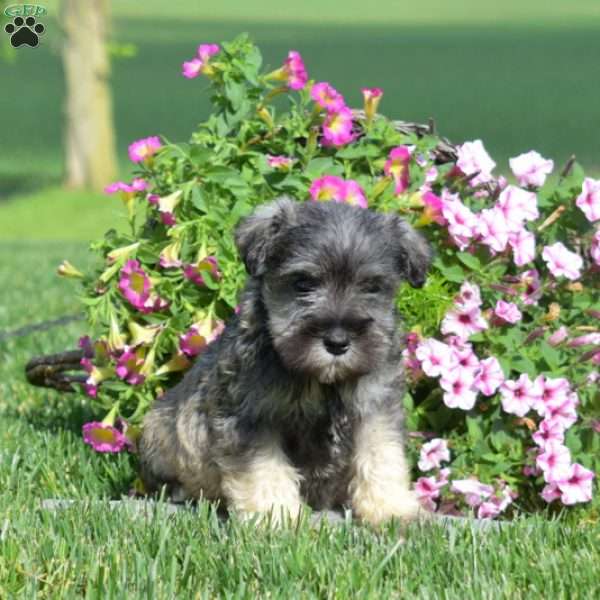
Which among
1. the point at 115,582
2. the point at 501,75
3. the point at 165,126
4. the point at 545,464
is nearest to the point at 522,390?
the point at 545,464

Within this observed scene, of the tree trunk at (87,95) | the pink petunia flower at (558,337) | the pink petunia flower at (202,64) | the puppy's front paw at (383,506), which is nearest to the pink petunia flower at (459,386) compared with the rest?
the pink petunia flower at (558,337)

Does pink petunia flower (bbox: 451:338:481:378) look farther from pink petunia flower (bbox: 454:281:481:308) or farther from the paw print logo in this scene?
the paw print logo

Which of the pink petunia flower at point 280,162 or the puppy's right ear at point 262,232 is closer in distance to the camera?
the puppy's right ear at point 262,232

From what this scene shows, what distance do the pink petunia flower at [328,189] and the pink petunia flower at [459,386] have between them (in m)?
0.87

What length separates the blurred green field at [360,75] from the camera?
2578 centimetres

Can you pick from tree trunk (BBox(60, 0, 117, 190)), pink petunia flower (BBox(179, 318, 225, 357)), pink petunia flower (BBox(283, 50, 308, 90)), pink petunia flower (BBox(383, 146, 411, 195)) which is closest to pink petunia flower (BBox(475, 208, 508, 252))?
pink petunia flower (BBox(383, 146, 411, 195))

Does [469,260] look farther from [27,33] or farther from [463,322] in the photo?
[27,33]

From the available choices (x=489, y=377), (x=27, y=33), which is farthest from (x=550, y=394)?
(x=27, y=33)

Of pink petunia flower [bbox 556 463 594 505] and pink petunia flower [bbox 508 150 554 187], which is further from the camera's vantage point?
pink petunia flower [bbox 508 150 554 187]

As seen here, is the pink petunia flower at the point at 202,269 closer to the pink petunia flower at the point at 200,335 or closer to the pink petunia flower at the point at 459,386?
the pink petunia flower at the point at 200,335

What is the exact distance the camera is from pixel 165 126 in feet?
94.1

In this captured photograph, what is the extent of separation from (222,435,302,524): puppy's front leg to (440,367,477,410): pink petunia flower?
2.96 feet

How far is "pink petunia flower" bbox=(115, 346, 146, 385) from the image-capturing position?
5.70m

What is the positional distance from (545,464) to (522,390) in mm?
320
